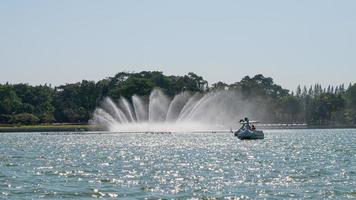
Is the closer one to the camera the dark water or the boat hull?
the dark water

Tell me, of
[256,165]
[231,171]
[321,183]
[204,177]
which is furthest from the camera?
[256,165]

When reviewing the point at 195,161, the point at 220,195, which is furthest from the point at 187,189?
the point at 195,161

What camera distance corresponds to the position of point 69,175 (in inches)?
2068

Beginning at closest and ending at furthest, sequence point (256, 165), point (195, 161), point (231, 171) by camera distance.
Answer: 1. point (231, 171)
2. point (256, 165)
3. point (195, 161)

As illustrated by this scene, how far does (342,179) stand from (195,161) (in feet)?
68.8

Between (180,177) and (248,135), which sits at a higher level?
(248,135)

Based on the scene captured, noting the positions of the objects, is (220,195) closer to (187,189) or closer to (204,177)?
(187,189)

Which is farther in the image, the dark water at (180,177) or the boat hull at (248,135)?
the boat hull at (248,135)

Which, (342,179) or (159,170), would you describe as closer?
(342,179)

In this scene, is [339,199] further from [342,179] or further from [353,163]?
[353,163]

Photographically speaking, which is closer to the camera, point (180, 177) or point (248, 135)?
point (180, 177)

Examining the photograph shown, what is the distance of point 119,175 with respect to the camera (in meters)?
52.3

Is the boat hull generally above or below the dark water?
above

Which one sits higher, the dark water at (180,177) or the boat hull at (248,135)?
the boat hull at (248,135)
